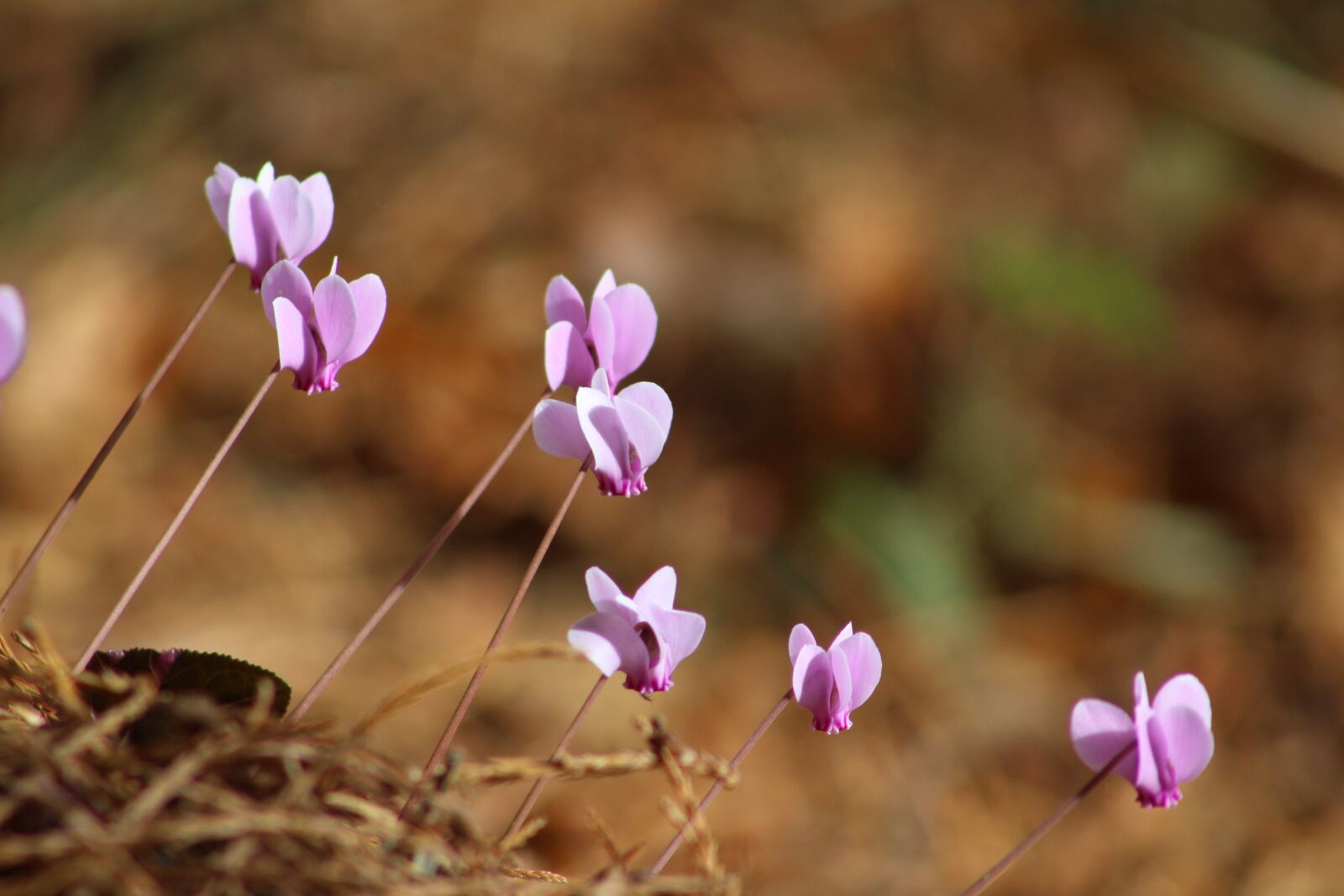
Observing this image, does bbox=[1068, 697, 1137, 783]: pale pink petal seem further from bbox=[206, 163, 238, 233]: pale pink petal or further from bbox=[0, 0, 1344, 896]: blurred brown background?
bbox=[0, 0, 1344, 896]: blurred brown background

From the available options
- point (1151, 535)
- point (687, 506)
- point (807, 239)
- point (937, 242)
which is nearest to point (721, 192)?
point (807, 239)

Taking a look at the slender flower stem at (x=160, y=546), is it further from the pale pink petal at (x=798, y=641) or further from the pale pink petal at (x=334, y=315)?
the pale pink petal at (x=798, y=641)

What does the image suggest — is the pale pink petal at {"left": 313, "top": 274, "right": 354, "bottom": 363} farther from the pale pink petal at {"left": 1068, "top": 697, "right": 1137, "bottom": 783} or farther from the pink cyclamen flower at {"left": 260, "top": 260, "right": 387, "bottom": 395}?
the pale pink petal at {"left": 1068, "top": 697, "right": 1137, "bottom": 783}

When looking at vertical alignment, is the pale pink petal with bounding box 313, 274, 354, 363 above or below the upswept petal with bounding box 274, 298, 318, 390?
above

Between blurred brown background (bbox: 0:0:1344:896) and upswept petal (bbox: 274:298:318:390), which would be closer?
upswept petal (bbox: 274:298:318:390)

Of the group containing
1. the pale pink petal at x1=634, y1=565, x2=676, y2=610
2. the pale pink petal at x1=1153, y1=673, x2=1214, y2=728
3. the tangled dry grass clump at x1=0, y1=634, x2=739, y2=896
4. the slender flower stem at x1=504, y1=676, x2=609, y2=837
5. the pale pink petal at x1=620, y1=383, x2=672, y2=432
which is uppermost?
the pale pink petal at x1=620, y1=383, x2=672, y2=432

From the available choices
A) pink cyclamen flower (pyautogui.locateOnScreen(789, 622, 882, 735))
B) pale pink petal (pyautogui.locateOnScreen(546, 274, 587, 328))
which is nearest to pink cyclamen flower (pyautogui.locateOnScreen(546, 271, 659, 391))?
pale pink petal (pyautogui.locateOnScreen(546, 274, 587, 328))
